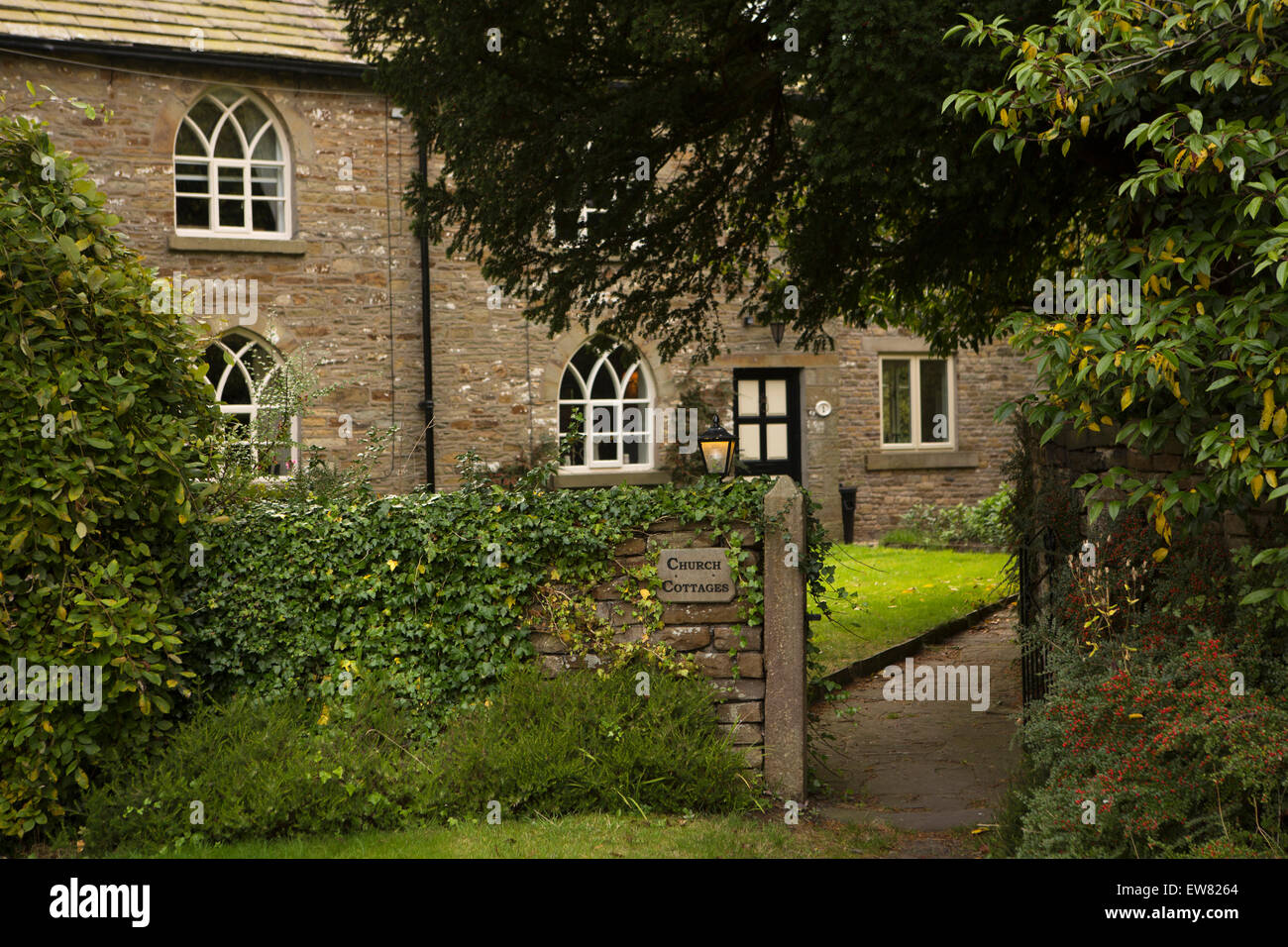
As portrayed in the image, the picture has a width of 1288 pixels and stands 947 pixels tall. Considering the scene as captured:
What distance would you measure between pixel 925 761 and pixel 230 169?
39.6 feet

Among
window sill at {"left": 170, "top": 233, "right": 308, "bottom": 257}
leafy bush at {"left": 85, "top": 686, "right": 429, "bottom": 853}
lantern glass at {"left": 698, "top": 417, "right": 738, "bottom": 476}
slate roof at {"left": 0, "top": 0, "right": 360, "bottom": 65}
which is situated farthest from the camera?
window sill at {"left": 170, "top": 233, "right": 308, "bottom": 257}

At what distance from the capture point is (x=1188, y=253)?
473 cm

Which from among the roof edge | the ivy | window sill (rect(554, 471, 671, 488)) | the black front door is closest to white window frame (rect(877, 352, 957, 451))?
the black front door

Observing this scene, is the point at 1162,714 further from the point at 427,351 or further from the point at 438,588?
the point at 427,351

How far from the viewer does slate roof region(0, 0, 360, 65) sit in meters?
13.5

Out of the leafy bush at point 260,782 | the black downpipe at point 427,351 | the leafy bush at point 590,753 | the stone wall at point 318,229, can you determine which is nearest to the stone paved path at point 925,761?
the leafy bush at point 590,753

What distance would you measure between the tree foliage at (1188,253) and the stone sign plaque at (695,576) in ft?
6.01

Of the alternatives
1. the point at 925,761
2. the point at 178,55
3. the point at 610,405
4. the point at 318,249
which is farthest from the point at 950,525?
the point at 178,55

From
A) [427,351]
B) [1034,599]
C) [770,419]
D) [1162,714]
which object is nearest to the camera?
[1162,714]

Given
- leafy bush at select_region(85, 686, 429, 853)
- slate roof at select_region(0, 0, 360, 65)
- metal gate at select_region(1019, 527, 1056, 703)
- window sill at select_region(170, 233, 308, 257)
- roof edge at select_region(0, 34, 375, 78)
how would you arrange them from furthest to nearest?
window sill at select_region(170, 233, 308, 257) < slate roof at select_region(0, 0, 360, 65) < roof edge at select_region(0, 34, 375, 78) < metal gate at select_region(1019, 527, 1056, 703) < leafy bush at select_region(85, 686, 429, 853)

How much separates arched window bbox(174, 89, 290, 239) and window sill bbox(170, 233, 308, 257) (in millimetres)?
291

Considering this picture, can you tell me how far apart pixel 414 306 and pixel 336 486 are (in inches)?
351

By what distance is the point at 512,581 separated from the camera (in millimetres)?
6129

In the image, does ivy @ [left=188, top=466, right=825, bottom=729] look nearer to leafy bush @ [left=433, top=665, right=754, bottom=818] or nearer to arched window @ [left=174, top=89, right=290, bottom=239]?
leafy bush @ [left=433, top=665, right=754, bottom=818]
